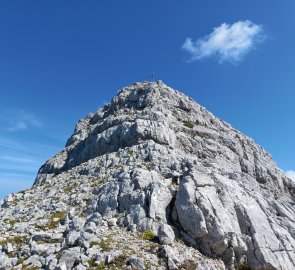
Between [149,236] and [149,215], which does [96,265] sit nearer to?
[149,236]

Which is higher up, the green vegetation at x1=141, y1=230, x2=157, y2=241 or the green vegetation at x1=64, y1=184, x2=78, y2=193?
the green vegetation at x1=64, y1=184, x2=78, y2=193

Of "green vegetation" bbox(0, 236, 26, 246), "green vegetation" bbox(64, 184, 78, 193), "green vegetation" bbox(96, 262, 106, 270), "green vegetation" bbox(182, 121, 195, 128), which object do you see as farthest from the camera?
"green vegetation" bbox(182, 121, 195, 128)

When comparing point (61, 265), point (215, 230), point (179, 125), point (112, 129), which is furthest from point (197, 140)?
point (61, 265)

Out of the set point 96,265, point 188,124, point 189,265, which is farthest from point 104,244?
point 188,124

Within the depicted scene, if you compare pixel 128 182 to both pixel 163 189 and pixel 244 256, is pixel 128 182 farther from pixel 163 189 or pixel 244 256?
pixel 244 256

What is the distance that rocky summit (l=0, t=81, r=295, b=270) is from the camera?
2956cm

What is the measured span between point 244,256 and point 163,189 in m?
11.1

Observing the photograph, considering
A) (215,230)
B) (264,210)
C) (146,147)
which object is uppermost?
(146,147)

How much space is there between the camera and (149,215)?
35.2 m

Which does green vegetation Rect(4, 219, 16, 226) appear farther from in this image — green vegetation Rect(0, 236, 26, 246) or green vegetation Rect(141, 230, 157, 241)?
green vegetation Rect(141, 230, 157, 241)

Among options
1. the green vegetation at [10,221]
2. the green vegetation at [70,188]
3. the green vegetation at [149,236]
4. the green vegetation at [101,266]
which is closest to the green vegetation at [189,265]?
the green vegetation at [149,236]

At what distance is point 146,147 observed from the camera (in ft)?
178

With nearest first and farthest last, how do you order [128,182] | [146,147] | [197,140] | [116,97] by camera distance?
[128,182]
[146,147]
[197,140]
[116,97]

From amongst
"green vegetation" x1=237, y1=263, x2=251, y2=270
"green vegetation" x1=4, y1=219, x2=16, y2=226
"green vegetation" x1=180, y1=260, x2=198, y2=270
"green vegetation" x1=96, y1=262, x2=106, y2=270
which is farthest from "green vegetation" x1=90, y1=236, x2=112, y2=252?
"green vegetation" x1=4, y1=219, x2=16, y2=226
